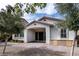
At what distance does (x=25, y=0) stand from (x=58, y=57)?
1096 millimetres

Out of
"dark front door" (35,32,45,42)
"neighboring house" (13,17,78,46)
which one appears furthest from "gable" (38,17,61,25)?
"dark front door" (35,32,45,42)

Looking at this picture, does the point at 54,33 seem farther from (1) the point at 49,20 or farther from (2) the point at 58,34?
(1) the point at 49,20

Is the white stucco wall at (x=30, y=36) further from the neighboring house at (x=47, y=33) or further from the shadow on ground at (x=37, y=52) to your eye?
the shadow on ground at (x=37, y=52)

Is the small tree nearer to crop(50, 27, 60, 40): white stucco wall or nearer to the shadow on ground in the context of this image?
crop(50, 27, 60, 40): white stucco wall

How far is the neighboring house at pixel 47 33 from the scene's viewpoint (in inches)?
113

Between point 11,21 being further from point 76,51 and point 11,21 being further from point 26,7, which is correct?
point 76,51

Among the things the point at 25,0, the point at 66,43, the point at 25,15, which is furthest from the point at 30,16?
the point at 66,43

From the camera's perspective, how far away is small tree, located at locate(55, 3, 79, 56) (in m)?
2.83

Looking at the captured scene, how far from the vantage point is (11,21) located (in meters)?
2.85

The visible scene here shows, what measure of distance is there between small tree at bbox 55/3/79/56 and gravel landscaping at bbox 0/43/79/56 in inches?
9.7

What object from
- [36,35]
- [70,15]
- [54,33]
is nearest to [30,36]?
[36,35]

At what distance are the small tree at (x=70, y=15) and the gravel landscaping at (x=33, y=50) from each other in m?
0.25

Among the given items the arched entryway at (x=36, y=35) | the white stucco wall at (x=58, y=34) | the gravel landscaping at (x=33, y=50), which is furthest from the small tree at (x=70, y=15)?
the arched entryway at (x=36, y=35)

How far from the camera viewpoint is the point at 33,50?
9.66 feet
